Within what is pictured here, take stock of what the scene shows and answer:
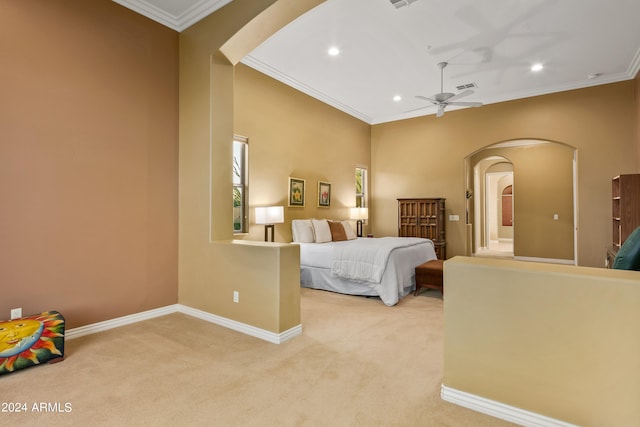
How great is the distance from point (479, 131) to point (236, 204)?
5203mm

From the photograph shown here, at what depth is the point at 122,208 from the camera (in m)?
3.40

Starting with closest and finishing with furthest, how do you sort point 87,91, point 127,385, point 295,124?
point 127,385, point 87,91, point 295,124

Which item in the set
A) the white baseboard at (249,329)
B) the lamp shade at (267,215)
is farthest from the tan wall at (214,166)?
the lamp shade at (267,215)

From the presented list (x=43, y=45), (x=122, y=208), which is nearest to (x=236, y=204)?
(x=122, y=208)

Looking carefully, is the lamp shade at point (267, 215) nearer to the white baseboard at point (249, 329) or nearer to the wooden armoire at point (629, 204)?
the white baseboard at point (249, 329)

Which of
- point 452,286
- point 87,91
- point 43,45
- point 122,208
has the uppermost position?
point 43,45

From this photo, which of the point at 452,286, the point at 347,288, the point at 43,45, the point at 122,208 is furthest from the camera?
the point at 347,288

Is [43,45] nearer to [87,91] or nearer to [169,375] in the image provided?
[87,91]

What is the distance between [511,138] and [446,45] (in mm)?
2965

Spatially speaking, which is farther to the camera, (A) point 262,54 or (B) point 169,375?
(A) point 262,54

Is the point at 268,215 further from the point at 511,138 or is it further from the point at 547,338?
the point at 511,138

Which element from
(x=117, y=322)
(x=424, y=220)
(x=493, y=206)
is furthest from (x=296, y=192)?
(x=493, y=206)

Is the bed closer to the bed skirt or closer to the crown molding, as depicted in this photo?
the bed skirt

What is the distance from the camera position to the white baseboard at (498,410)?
176cm
